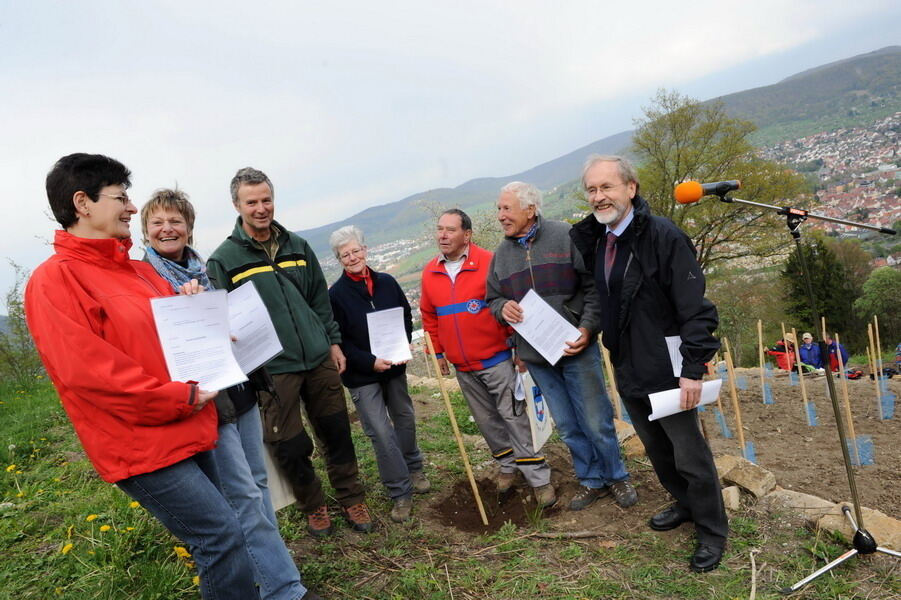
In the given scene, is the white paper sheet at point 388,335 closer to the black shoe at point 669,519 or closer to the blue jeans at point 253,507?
the blue jeans at point 253,507

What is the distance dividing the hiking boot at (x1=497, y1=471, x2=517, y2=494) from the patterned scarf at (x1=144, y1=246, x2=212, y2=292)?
106 inches

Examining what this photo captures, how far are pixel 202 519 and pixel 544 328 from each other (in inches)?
89.1

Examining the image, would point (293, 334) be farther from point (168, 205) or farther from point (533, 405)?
point (533, 405)

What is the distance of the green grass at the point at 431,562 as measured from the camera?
2.75m

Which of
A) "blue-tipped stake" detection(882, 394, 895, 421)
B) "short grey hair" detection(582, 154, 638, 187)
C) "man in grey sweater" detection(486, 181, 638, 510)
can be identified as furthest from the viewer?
"blue-tipped stake" detection(882, 394, 895, 421)

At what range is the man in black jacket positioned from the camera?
106 inches

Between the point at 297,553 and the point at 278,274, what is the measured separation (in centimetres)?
184

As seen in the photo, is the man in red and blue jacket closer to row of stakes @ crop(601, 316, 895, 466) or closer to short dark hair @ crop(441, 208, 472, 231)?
short dark hair @ crop(441, 208, 472, 231)

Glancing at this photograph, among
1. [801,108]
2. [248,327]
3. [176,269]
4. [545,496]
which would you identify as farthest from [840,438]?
[801,108]

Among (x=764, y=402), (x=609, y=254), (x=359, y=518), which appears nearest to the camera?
(x=609, y=254)

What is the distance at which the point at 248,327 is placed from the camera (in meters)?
2.69

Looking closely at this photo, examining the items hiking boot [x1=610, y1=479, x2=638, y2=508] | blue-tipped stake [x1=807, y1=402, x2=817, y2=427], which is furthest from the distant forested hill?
hiking boot [x1=610, y1=479, x2=638, y2=508]

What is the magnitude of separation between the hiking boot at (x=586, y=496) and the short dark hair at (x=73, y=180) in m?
3.39

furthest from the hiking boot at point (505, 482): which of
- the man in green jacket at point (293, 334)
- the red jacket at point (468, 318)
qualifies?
the man in green jacket at point (293, 334)
